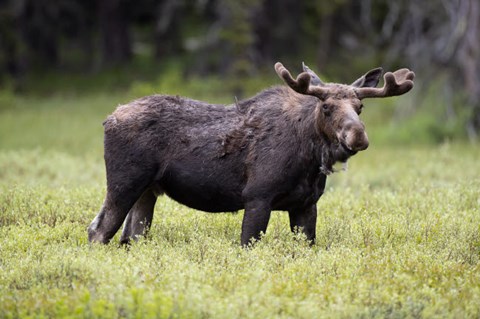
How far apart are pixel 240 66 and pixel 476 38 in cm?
1067

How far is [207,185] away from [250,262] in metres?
1.44

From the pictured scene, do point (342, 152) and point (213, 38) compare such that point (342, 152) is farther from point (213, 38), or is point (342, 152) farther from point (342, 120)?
point (213, 38)

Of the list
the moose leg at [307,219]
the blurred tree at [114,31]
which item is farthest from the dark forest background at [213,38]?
the moose leg at [307,219]

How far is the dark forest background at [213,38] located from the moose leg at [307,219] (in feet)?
48.4

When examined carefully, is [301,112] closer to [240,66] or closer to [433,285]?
[433,285]

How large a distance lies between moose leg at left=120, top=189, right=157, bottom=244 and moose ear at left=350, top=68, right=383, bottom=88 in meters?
2.59

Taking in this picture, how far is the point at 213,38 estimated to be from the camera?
35625 mm

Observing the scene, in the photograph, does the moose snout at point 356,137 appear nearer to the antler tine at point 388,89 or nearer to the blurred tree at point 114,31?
the antler tine at point 388,89

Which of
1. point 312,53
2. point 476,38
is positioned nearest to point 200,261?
point 476,38

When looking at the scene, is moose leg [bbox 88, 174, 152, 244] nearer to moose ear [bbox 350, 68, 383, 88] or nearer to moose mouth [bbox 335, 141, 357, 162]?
moose mouth [bbox 335, 141, 357, 162]

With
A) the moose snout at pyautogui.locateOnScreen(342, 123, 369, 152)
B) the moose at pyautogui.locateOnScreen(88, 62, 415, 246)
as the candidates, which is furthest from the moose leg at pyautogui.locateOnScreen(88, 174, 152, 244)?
the moose snout at pyautogui.locateOnScreen(342, 123, 369, 152)

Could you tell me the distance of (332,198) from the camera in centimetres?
1195

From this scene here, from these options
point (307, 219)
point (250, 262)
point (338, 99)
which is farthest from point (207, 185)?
point (338, 99)

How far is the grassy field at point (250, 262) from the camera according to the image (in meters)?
6.76
